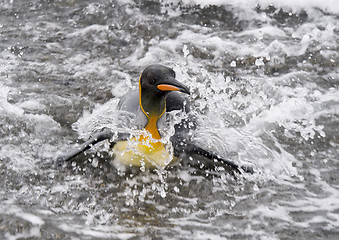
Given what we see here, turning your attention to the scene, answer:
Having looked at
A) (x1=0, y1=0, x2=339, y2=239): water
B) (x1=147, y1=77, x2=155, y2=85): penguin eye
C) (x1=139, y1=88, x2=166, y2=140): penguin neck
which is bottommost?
(x1=0, y1=0, x2=339, y2=239): water

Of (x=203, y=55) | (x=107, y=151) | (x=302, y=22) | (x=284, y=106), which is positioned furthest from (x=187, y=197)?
(x=302, y=22)

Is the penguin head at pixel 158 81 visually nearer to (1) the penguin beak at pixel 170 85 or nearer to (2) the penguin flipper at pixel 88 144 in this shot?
(1) the penguin beak at pixel 170 85

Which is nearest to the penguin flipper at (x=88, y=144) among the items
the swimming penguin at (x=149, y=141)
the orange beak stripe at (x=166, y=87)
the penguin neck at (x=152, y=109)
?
the swimming penguin at (x=149, y=141)

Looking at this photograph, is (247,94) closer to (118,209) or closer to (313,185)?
(313,185)

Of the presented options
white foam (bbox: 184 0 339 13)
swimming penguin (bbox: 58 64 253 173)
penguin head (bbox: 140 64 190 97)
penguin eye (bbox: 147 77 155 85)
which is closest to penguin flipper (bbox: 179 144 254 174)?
swimming penguin (bbox: 58 64 253 173)

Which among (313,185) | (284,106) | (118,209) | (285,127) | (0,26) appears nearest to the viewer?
(118,209)

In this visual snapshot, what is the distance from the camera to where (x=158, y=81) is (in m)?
3.48

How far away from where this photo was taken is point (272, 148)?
394 cm

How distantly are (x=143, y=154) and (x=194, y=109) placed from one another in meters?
0.98

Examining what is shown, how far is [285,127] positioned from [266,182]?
0.83 m

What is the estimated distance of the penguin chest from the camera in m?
3.65

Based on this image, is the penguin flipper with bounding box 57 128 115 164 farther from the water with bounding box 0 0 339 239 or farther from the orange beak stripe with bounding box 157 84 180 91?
the orange beak stripe with bounding box 157 84 180 91

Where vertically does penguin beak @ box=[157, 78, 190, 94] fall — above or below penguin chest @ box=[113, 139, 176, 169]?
above

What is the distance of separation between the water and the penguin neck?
36cm
